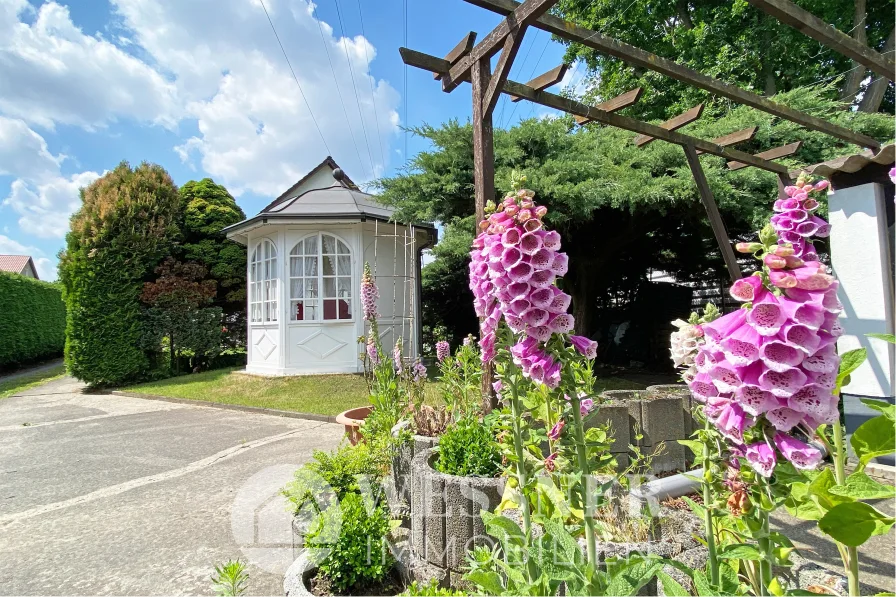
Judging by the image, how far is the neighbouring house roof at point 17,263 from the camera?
1359 inches

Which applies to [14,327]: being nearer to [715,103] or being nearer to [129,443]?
[129,443]

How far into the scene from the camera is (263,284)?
9852 mm

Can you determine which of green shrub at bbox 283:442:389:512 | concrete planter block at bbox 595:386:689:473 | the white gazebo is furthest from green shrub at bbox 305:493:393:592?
the white gazebo

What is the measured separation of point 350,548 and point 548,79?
3.57 meters

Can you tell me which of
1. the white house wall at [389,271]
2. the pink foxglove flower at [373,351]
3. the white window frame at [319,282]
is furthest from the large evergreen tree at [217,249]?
the pink foxglove flower at [373,351]

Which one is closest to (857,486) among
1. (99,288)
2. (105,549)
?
(105,549)

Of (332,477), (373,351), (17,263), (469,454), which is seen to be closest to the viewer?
(469,454)

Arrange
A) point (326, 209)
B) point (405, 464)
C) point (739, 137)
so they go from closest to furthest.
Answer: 1. point (405, 464)
2. point (739, 137)
3. point (326, 209)

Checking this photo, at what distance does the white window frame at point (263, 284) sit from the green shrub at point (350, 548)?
7.90 m

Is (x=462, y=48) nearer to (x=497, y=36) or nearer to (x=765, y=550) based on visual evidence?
(x=497, y=36)

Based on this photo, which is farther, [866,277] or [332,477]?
[866,277]

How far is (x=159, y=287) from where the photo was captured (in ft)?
34.3

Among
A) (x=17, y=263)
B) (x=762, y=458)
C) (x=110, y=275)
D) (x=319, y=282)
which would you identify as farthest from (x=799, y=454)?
(x=17, y=263)

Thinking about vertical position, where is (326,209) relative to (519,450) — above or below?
above
